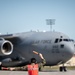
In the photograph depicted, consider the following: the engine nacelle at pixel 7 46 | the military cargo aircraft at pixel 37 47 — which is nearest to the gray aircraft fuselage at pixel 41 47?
the military cargo aircraft at pixel 37 47

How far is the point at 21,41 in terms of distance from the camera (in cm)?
2805

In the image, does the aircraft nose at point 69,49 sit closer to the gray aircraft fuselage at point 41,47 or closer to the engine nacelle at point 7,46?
the gray aircraft fuselage at point 41,47

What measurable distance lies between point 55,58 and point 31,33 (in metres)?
4.69

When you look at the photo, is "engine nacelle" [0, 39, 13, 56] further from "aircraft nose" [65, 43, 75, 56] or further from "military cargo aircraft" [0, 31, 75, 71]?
"aircraft nose" [65, 43, 75, 56]

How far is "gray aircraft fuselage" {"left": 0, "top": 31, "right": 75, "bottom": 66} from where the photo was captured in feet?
79.4

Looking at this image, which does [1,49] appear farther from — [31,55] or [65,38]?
[65,38]

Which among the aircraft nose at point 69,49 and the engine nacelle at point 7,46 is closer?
the aircraft nose at point 69,49

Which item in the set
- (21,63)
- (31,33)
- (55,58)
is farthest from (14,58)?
(55,58)

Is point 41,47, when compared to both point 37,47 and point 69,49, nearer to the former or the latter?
point 37,47

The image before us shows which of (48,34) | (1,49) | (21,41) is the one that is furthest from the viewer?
(21,41)

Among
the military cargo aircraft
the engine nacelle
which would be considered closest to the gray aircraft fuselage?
the military cargo aircraft

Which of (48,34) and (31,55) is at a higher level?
(48,34)

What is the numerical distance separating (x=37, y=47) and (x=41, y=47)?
0.53 m

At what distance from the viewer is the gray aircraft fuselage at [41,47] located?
24188 mm
